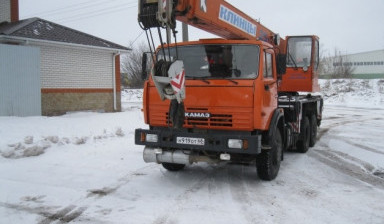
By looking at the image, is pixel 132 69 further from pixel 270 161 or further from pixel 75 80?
pixel 270 161

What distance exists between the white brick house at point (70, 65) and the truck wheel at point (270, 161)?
11069 millimetres

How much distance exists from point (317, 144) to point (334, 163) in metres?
2.88

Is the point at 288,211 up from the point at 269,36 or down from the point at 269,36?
down

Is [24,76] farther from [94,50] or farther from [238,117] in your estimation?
[238,117]

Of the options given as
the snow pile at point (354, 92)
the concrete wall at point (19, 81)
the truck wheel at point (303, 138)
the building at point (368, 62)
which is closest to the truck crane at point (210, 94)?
the truck wheel at point (303, 138)

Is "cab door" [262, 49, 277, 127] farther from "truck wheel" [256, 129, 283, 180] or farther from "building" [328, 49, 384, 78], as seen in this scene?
"building" [328, 49, 384, 78]

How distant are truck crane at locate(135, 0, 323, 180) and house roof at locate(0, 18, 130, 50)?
31.0 ft

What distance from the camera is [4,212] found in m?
4.76

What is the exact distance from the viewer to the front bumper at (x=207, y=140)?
5.62 m

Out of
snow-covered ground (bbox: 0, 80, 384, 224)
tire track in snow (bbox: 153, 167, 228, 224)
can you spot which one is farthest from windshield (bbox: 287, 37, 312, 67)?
tire track in snow (bbox: 153, 167, 228, 224)

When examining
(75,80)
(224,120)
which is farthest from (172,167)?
(75,80)

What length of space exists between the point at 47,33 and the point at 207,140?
12.3m

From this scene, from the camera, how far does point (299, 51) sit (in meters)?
10.8

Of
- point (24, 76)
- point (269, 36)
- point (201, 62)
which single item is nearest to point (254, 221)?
point (201, 62)
